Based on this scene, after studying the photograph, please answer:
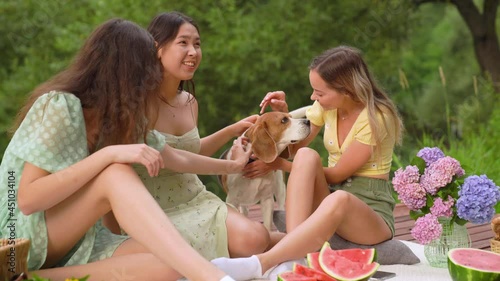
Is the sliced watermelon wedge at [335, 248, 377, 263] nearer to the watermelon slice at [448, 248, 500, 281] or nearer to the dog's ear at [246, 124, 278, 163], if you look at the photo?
the watermelon slice at [448, 248, 500, 281]

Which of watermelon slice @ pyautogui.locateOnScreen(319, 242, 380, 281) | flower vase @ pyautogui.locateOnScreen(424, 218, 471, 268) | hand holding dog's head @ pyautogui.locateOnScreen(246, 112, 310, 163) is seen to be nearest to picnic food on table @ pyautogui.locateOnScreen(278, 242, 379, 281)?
watermelon slice @ pyautogui.locateOnScreen(319, 242, 380, 281)

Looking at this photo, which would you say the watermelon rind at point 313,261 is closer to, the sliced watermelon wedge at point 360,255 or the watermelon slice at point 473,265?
the sliced watermelon wedge at point 360,255

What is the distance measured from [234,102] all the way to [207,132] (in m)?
0.63

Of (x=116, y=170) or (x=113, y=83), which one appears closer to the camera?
(x=116, y=170)

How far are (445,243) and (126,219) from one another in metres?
1.82

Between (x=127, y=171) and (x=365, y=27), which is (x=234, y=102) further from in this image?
(x=127, y=171)

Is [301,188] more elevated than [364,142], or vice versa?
[364,142]

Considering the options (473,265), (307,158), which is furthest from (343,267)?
(307,158)

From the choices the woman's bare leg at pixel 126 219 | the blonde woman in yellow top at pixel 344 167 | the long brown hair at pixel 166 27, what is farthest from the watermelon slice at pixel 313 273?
the long brown hair at pixel 166 27

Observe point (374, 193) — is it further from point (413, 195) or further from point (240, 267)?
point (240, 267)

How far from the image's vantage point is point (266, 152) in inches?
163

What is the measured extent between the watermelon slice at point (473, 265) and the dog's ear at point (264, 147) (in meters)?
1.23

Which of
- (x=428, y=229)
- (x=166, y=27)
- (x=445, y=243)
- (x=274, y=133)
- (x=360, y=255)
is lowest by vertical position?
(x=445, y=243)

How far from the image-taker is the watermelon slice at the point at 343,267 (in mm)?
3051
